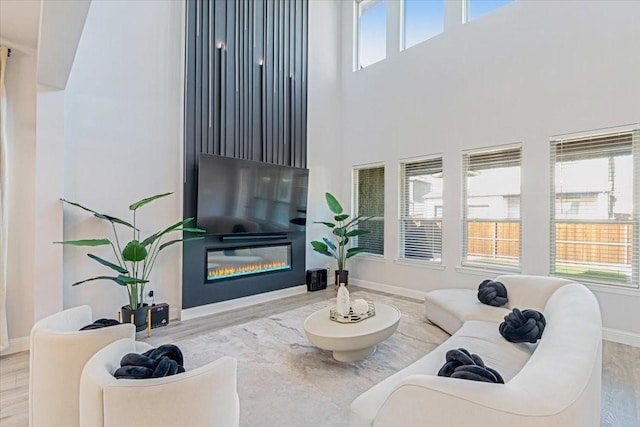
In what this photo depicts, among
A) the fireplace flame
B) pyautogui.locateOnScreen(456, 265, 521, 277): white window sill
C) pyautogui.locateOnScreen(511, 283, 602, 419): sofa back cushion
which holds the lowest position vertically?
the fireplace flame

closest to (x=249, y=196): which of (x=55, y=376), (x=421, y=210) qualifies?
(x=421, y=210)

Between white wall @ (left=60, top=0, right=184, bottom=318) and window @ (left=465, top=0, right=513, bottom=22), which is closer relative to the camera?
white wall @ (left=60, top=0, right=184, bottom=318)

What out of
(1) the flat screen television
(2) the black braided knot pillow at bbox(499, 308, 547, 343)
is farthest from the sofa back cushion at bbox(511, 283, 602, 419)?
(1) the flat screen television

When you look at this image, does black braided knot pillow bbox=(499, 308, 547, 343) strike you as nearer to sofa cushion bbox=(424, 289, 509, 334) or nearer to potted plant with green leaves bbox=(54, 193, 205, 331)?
sofa cushion bbox=(424, 289, 509, 334)

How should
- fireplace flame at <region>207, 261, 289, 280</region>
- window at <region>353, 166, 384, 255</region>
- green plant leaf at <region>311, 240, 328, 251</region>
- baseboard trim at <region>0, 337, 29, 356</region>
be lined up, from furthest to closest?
1. window at <region>353, 166, 384, 255</region>
2. green plant leaf at <region>311, 240, 328, 251</region>
3. fireplace flame at <region>207, 261, 289, 280</region>
4. baseboard trim at <region>0, 337, 29, 356</region>

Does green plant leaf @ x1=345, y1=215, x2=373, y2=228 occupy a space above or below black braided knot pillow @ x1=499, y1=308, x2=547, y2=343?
above

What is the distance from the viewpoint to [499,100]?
462cm

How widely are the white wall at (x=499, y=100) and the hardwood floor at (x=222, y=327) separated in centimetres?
76

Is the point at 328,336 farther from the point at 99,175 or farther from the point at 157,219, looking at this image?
the point at 99,175

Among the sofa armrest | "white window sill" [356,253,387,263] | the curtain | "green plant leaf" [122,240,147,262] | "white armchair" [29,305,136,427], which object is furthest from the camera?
"white window sill" [356,253,387,263]

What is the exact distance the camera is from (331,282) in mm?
6559

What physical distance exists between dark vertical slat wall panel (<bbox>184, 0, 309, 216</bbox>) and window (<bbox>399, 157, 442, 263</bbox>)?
6.75ft

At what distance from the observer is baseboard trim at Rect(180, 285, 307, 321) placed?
14.4ft

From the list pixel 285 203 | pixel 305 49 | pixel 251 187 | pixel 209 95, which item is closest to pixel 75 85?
pixel 209 95
